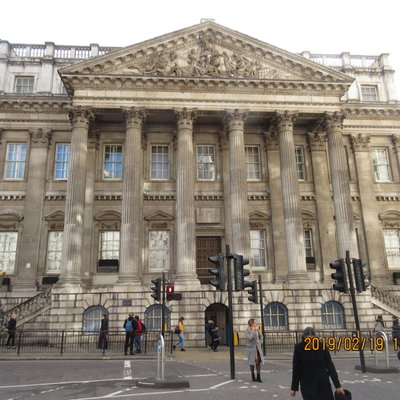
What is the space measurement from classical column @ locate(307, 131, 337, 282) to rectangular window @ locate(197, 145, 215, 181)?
7140 mm

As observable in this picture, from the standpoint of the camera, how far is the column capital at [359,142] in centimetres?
3062

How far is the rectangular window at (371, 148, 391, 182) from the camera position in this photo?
30812 millimetres

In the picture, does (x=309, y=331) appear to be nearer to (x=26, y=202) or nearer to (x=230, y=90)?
(x=230, y=90)

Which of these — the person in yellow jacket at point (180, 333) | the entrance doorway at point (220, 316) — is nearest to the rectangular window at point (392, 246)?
the entrance doorway at point (220, 316)

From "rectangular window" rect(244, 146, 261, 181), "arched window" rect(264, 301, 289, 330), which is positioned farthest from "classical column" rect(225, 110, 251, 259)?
"rectangular window" rect(244, 146, 261, 181)

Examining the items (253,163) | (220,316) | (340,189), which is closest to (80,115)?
(253,163)

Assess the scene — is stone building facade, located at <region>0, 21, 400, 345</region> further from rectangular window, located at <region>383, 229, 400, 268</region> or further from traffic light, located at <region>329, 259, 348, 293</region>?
A: traffic light, located at <region>329, 259, 348, 293</region>

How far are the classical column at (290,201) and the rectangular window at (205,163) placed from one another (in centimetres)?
495

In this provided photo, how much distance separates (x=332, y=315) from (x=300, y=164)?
36.3 feet

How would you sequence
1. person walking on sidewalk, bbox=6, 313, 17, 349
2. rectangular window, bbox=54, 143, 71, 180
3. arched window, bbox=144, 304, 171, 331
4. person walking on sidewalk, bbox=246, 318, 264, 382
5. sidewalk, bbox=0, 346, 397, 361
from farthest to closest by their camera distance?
rectangular window, bbox=54, 143, 71, 180 < arched window, bbox=144, 304, 171, 331 < person walking on sidewalk, bbox=6, 313, 17, 349 < sidewalk, bbox=0, 346, 397, 361 < person walking on sidewalk, bbox=246, 318, 264, 382

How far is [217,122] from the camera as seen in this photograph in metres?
28.7

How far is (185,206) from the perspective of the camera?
24.1m

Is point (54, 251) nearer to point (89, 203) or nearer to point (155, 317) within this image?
point (89, 203)

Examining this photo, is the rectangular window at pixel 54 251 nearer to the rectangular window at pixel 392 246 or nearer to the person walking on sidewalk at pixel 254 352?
the person walking on sidewalk at pixel 254 352
